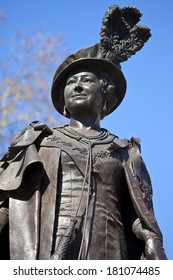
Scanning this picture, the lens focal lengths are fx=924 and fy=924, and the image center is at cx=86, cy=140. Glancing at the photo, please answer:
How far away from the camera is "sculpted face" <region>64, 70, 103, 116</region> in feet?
31.1

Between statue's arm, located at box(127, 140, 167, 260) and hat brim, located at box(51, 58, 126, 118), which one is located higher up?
hat brim, located at box(51, 58, 126, 118)

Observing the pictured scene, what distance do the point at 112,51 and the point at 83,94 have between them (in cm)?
67

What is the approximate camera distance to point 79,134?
9.35m

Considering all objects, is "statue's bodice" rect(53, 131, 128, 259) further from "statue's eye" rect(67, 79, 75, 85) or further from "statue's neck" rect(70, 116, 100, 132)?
"statue's eye" rect(67, 79, 75, 85)

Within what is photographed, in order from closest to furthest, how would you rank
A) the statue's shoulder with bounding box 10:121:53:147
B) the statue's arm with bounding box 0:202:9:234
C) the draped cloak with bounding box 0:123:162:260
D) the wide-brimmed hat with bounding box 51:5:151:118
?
1. the draped cloak with bounding box 0:123:162:260
2. the statue's arm with bounding box 0:202:9:234
3. the statue's shoulder with bounding box 10:121:53:147
4. the wide-brimmed hat with bounding box 51:5:151:118

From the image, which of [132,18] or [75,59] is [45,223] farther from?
[132,18]

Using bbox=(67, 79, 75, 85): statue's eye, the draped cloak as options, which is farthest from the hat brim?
the draped cloak

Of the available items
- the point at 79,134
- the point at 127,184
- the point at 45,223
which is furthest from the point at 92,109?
the point at 45,223

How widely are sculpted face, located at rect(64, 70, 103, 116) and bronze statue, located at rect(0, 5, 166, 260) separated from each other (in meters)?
0.01

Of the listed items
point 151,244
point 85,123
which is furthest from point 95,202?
point 85,123

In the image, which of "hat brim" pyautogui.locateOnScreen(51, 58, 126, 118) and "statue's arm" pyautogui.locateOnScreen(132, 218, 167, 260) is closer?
"statue's arm" pyautogui.locateOnScreen(132, 218, 167, 260)

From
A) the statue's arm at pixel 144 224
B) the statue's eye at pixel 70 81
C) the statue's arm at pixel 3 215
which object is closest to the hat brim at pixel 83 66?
the statue's eye at pixel 70 81
